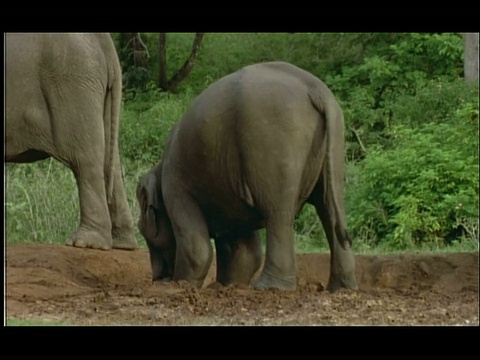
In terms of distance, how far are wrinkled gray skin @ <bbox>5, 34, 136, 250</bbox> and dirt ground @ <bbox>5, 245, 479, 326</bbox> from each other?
540 mm

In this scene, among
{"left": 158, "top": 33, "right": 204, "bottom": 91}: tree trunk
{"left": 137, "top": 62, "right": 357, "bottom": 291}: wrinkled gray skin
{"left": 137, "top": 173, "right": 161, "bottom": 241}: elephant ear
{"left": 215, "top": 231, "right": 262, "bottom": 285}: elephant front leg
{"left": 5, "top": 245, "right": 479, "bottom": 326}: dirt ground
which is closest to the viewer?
{"left": 5, "top": 245, "right": 479, "bottom": 326}: dirt ground

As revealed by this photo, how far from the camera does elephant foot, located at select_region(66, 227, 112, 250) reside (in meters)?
10.8

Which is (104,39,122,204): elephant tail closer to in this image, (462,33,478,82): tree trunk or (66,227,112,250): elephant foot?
(66,227,112,250): elephant foot

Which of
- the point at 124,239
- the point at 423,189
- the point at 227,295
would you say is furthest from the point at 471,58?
the point at 227,295

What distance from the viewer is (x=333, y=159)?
8.91 m

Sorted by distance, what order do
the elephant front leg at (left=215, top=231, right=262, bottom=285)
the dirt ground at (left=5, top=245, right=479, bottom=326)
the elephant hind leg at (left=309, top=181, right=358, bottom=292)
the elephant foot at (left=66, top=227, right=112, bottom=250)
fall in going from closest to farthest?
the dirt ground at (left=5, top=245, right=479, bottom=326)
the elephant hind leg at (left=309, top=181, right=358, bottom=292)
the elephant front leg at (left=215, top=231, right=262, bottom=285)
the elephant foot at (left=66, top=227, right=112, bottom=250)

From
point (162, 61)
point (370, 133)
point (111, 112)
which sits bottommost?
point (370, 133)

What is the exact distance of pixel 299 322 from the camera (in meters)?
7.18

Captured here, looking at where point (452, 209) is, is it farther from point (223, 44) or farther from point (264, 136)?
point (223, 44)

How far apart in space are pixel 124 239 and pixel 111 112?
1.32 m

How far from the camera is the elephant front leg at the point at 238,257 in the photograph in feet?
32.9

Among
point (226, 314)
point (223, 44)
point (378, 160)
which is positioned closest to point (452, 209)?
point (378, 160)

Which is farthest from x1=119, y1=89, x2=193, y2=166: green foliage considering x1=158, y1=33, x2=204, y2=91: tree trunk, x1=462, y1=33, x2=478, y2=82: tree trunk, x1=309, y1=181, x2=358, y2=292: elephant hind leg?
x1=309, y1=181, x2=358, y2=292: elephant hind leg

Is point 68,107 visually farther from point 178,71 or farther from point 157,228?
point 178,71
